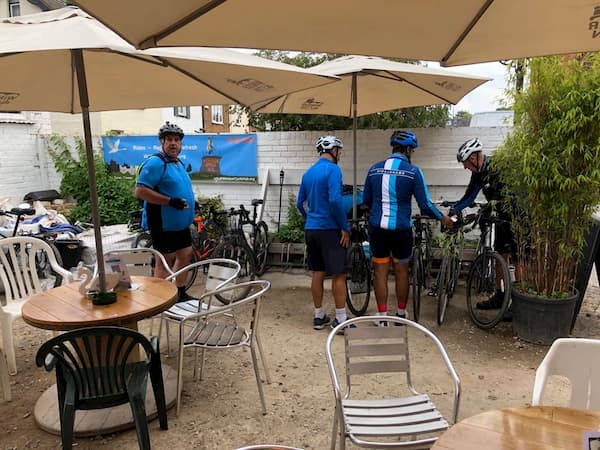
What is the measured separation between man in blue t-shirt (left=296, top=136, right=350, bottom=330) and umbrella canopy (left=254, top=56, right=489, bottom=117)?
0.77 metres

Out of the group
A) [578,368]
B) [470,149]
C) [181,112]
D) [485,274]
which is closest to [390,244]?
[485,274]

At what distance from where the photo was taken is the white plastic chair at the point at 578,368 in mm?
1972

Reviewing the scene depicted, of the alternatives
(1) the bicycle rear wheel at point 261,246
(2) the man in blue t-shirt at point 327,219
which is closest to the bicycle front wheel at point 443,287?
(2) the man in blue t-shirt at point 327,219

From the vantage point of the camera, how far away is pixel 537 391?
194cm

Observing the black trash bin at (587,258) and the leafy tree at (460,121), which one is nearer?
the black trash bin at (587,258)

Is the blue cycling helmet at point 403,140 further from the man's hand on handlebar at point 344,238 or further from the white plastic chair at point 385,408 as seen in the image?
the white plastic chair at point 385,408

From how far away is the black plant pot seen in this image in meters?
3.95

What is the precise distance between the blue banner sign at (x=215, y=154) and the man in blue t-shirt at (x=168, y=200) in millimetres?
2619

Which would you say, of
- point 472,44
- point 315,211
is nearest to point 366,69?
point 315,211

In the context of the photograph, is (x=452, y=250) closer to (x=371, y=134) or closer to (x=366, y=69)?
(x=366, y=69)

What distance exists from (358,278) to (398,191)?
1227mm

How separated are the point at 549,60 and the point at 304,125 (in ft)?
19.5

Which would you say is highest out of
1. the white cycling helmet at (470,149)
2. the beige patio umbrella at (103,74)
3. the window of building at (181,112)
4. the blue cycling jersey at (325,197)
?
the window of building at (181,112)

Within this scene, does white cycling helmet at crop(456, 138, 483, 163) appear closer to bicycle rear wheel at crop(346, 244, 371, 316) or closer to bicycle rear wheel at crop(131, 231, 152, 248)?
bicycle rear wheel at crop(346, 244, 371, 316)
